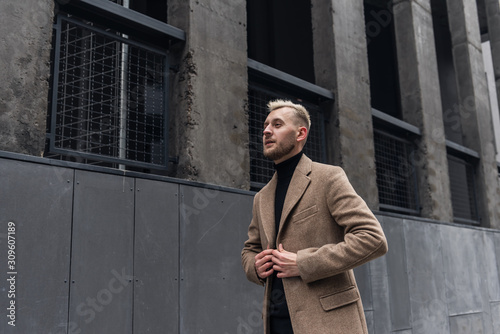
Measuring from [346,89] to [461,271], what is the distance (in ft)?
13.7

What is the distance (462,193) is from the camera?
14875mm

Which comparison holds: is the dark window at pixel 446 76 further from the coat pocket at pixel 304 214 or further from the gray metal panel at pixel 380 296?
the coat pocket at pixel 304 214

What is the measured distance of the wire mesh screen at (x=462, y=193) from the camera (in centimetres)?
1200

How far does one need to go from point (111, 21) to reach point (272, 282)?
3.90 metres

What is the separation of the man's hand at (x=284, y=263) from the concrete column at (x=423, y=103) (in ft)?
26.0

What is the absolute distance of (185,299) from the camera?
197 inches

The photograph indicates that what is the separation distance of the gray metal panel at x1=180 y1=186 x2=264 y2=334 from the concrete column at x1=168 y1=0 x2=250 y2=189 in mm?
338

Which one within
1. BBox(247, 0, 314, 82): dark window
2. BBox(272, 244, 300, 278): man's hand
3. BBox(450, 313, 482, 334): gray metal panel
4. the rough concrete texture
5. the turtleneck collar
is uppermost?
BBox(247, 0, 314, 82): dark window

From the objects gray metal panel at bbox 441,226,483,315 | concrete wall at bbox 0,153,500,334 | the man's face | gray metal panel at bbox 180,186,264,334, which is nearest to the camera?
the man's face

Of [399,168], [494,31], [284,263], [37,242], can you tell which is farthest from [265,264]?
[494,31]

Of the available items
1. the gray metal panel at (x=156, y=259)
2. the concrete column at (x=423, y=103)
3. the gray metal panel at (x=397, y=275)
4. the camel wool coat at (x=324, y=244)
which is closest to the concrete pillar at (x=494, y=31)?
the concrete column at (x=423, y=103)

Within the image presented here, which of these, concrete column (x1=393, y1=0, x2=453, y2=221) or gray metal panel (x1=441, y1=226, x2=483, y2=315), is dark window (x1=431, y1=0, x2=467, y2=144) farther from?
gray metal panel (x1=441, y1=226, x2=483, y2=315)

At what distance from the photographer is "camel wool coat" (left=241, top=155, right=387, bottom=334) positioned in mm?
2477

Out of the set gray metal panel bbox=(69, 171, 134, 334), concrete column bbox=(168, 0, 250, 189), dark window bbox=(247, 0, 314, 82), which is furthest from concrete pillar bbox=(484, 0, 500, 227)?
gray metal panel bbox=(69, 171, 134, 334)
